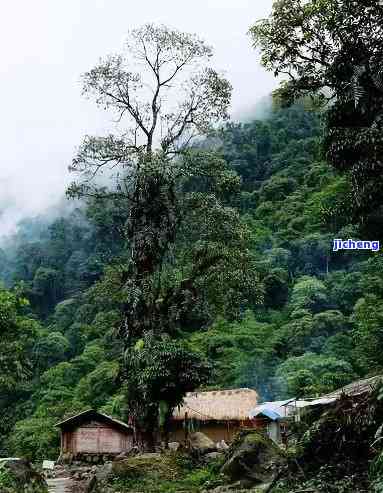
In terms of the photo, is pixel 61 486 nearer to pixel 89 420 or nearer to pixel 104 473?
pixel 104 473

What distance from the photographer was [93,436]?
1042 inches

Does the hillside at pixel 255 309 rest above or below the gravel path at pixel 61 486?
above

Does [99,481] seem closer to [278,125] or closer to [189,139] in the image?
[189,139]

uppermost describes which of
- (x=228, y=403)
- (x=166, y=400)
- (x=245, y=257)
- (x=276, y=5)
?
(x=276, y=5)

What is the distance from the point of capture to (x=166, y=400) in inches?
628

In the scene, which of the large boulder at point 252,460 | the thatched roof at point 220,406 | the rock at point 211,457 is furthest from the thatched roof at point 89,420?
the large boulder at point 252,460

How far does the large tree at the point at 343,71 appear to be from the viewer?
11531 millimetres

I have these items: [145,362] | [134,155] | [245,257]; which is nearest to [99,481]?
[145,362]

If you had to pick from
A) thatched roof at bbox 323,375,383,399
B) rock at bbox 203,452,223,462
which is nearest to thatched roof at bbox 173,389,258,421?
rock at bbox 203,452,223,462

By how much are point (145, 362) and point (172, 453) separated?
284 cm

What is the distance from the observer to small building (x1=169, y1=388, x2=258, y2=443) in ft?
85.9

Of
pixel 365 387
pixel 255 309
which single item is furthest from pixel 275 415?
pixel 255 309

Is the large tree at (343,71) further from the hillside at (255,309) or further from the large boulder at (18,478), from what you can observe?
the large boulder at (18,478)

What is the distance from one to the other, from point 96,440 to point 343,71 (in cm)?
2013
